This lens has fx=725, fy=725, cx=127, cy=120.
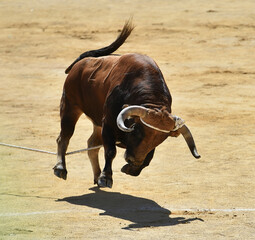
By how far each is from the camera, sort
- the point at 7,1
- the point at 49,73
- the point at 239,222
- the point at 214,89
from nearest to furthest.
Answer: the point at 239,222 < the point at 214,89 < the point at 49,73 < the point at 7,1

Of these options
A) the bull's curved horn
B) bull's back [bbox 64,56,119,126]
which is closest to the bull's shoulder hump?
bull's back [bbox 64,56,119,126]

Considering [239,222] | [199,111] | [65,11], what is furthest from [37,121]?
[65,11]

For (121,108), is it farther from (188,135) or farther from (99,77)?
(99,77)

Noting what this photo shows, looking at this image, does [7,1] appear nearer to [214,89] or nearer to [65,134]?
[214,89]

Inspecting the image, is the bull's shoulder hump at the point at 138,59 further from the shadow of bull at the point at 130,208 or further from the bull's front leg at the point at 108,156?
the shadow of bull at the point at 130,208

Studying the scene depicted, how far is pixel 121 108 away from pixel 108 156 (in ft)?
2.15

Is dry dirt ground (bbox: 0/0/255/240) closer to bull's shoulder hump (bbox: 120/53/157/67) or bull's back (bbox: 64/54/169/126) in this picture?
bull's back (bbox: 64/54/169/126)

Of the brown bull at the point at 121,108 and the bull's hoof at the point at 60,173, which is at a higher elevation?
the brown bull at the point at 121,108

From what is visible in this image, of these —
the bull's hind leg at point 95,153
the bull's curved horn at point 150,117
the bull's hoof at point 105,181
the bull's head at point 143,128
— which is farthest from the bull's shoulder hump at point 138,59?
the bull's hind leg at point 95,153

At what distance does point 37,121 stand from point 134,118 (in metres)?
7.38

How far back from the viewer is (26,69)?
831 inches

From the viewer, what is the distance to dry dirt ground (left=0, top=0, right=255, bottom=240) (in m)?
8.90

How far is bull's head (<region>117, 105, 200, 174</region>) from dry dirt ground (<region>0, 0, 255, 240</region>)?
2.56 feet

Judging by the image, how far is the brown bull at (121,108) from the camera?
8961 millimetres
